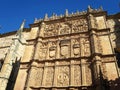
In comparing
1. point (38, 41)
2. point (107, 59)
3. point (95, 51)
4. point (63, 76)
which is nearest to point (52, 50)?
point (38, 41)

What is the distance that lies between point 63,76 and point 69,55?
71.7 inches

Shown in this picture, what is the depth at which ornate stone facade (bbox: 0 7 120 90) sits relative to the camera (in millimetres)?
10219

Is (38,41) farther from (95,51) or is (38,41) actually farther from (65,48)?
(95,51)

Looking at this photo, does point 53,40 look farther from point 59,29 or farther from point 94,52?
point 94,52

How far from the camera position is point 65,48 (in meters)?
12.4

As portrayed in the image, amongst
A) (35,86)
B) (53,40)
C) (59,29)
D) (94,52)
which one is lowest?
(35,86)

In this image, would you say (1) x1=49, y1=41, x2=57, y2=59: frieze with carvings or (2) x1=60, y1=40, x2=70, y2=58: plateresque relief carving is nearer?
(2) x1=60, y1=40, x2=70, y2=58: plateresque relief carving

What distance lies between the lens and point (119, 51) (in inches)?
459

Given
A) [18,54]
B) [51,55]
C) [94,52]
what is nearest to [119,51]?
[94,52]

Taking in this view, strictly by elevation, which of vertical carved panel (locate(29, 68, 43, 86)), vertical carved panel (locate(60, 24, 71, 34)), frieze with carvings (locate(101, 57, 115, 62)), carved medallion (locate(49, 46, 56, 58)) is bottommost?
vertical carved panel (locate(29, 68, 43, 86))

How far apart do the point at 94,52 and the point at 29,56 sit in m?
5.60

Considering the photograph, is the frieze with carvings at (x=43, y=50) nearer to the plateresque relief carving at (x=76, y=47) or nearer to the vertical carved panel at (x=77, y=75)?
the plateresque relief carving at (x=76, y=47)

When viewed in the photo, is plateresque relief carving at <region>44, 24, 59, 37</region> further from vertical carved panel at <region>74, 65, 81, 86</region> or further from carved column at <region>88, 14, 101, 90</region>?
vertical carved panel at <region>74, 65, 81, 86</region>

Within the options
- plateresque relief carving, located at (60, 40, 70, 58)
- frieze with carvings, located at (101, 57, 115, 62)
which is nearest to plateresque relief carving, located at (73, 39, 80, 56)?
plateresque relief carving, located at (60, 40, 70, 58)
